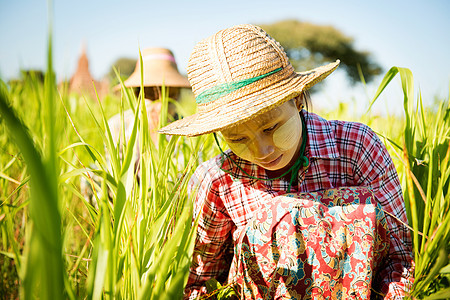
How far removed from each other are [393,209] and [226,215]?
46cm

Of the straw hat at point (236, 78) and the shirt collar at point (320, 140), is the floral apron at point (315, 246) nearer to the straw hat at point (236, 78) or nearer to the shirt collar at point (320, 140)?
the shirt collar at point (320, 140)

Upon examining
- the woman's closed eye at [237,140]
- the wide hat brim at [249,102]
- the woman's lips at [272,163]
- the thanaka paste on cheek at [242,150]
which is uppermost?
the wide hat brim at [249,102]

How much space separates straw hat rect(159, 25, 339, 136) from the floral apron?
0.87 feet

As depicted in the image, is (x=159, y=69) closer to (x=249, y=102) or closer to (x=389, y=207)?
(x=249, y=102)

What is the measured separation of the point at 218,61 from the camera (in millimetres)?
883

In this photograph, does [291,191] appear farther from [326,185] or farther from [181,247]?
[181,247]

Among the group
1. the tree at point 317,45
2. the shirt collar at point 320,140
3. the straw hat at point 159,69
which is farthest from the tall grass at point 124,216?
the tree at point 317,45

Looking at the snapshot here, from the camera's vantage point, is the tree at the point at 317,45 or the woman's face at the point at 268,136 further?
the tree at the point at 317,45

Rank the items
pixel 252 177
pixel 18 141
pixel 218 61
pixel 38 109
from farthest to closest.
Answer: pixel 38 109 < pixel 252 177 < pixel 218 61 < pixel 18 141

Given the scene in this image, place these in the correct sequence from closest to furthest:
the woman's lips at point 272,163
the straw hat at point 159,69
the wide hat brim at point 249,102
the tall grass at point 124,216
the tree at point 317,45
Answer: the tall grass at point 124,216
the wide hat brim at point 249,102
the woman's lips at point 272,163
the straw hat at point 159,69
the tree at point 317,45

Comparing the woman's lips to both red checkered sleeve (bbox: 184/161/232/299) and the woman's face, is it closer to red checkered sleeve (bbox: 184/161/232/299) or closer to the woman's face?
the woman's face

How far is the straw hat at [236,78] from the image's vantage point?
0.85 m

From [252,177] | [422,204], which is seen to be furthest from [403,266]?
[252,177]

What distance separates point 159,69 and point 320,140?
144 cm
